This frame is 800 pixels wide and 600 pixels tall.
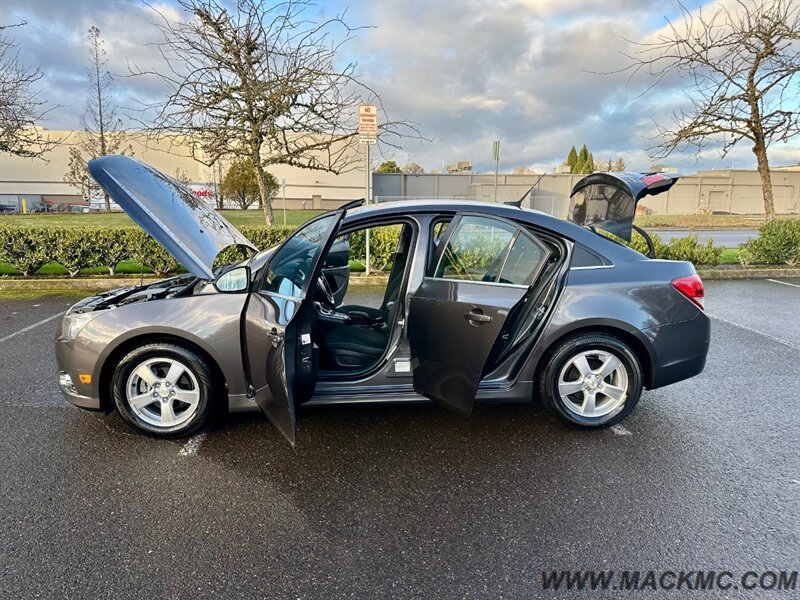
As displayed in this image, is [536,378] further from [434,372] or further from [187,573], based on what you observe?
[187,573]

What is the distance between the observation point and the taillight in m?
3.27

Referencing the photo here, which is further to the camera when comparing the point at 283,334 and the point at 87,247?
the point at 87,247

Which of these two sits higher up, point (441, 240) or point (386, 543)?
point (441, 240)

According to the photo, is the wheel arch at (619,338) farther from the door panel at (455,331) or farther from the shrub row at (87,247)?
the shrub row at (87,247)

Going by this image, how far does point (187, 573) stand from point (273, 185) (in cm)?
3194

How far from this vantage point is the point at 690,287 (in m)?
3.29

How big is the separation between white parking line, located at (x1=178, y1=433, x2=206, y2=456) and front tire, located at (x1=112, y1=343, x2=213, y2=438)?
62mm

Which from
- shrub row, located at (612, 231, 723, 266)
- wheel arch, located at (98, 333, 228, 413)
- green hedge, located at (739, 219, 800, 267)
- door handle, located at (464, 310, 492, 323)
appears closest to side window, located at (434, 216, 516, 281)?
door handle, located at (464, 310, 492, 323)

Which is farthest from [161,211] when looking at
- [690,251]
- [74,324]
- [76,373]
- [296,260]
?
[690,251]

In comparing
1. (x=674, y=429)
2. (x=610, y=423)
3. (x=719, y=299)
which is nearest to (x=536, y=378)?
(x=610, y=423)

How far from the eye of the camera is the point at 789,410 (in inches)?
142

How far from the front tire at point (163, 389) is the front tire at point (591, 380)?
89.7 inches

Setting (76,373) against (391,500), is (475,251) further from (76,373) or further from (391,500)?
(76,373)

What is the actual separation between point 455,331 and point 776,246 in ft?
33.0
